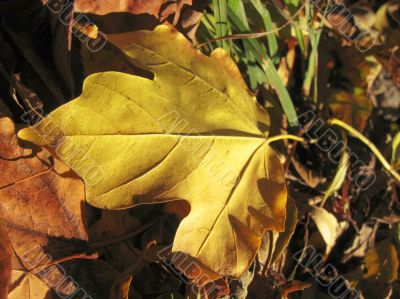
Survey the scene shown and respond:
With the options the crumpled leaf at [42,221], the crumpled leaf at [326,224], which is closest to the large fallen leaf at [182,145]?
the crumpled leaf at [42,221]

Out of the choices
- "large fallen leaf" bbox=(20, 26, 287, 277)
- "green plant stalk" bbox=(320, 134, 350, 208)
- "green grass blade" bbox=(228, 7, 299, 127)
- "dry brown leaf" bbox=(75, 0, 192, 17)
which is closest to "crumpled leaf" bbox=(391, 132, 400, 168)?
"green plant stalk" bbox=(320, 134, 350, 208)

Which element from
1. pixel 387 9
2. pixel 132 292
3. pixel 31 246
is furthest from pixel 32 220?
pixel 387 9

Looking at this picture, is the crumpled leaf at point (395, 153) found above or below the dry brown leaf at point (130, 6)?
below

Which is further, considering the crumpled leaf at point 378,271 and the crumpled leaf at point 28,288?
the crumpled leaf at point 378,271

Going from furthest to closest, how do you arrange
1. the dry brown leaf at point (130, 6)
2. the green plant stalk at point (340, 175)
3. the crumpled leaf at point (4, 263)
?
the green plant stalk at point (340, 175) < the dry brown leaf at point (130, 6) < the crumpled leaf at point (4, 263)

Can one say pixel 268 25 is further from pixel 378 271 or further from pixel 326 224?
pixel 378 271

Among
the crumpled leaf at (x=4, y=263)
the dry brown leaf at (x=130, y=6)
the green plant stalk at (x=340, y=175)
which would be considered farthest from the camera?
the green plant stalk at (x=340, y=175)

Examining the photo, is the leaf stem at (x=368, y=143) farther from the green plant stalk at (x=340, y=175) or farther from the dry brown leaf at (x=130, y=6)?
the dry brown leaf at (x=130, y=6)

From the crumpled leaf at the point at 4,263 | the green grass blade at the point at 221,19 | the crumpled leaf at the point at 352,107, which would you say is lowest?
the crumpled leaf at the point at 352,107

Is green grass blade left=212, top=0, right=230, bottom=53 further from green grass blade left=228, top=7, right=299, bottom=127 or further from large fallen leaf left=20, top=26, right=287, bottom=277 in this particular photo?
large fallen leaf left=20, top=26, right=287, bottom=277
